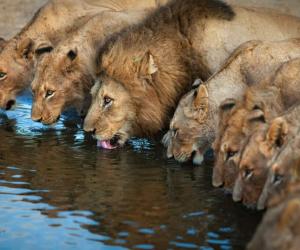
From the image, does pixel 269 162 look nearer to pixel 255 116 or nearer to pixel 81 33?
pixel 255 116

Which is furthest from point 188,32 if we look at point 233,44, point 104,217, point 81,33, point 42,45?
point 104,217

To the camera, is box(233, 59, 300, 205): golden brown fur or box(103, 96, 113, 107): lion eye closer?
box(233, 59, 300, 205): golden brown fur

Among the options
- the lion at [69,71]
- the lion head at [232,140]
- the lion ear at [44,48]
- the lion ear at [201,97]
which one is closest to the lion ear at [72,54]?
the lion at [69,71]

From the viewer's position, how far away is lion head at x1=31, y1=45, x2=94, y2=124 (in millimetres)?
12391

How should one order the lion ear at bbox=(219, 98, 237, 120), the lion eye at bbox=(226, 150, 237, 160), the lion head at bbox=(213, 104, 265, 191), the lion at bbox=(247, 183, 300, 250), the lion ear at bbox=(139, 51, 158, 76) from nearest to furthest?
the lion at bbox=(247, 183, 300, 250) → the lion head at bbox=(213, 104, 265, 191) → the lion eye at bbox=(226, 150, 237, 160) → the lion ear at bbox=(219, 98, 237, 120) → the lion ear at bbox=(139, 51, 158, 76)

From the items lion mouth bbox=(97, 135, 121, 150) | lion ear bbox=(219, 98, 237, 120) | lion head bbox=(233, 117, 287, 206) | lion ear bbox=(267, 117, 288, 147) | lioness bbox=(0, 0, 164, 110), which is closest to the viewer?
lion ear bbox=(267, 117, 288, 147)

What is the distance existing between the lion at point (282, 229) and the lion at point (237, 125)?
267 cm

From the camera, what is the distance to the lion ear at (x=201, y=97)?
10.2 meters

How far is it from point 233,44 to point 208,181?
2440 millimetres

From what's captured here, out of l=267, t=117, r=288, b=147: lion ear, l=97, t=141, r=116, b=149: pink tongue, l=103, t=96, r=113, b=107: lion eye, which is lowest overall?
l=97, t=141, r=116, b=149: pink tongue

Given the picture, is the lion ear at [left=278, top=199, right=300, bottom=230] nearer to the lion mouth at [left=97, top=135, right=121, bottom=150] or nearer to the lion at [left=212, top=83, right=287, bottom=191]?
the lion at [left=212, top=83, right=287, bottom=191]

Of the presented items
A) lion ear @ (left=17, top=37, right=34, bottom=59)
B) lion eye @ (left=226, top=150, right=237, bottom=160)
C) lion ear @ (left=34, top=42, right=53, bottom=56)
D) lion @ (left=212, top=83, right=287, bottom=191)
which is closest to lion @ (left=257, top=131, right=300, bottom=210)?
lion @ (left=212, top=83, right=287, bottom=191)

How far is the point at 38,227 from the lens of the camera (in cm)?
784

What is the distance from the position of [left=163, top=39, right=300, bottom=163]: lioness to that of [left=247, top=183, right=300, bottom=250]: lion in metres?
4.40
